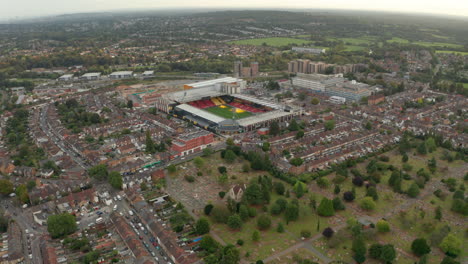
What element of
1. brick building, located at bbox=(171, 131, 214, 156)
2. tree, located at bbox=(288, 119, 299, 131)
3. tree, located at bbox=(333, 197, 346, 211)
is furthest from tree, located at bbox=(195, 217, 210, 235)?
tree, located at bbox=(288, 119, 299, 131)

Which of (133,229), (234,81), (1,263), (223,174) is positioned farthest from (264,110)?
(1,263)

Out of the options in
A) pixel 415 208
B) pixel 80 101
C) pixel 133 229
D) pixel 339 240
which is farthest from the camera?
pixel 80 101

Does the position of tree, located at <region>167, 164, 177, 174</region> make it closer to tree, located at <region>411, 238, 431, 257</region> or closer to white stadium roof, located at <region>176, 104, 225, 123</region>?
white stadium roof, located at <region>176, 104, 225, 123</region>

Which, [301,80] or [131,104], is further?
[301,80]

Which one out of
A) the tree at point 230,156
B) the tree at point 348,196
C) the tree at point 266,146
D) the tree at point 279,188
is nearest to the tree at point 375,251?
the tree at point 348,196

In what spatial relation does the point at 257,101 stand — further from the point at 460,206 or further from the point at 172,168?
the point at 460,206

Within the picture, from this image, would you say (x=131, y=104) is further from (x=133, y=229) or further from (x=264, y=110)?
(x=133, y=229)

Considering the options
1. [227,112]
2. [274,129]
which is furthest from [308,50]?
[274,129]
